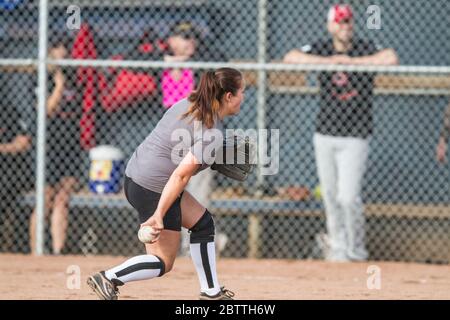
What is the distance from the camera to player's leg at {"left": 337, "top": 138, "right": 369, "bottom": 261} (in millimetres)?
9727

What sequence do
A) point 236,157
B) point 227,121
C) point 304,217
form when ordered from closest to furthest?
point 236,157 < point 304,217 < point 227,121

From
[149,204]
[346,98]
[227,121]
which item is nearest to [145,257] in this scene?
[149,204]

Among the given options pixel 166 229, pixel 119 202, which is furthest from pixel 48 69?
pixel 166 229

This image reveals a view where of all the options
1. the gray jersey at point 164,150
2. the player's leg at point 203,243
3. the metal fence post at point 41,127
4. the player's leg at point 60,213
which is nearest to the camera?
the gray jersey at point 164,150

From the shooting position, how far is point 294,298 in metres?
7.45

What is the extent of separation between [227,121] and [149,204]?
457 cm

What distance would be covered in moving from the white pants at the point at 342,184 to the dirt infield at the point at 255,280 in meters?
0.32

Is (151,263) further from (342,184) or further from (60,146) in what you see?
(60,146)

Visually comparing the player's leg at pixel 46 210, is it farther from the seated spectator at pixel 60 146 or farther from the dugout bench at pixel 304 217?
the dugout bench at pixel 304 217

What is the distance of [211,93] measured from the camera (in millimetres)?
6379

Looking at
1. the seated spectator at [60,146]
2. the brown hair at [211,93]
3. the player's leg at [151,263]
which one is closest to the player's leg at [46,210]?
the seated spectator at [60,146]

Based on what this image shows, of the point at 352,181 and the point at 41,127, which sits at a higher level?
the point at 41,127

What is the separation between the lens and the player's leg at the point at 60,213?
407 inches

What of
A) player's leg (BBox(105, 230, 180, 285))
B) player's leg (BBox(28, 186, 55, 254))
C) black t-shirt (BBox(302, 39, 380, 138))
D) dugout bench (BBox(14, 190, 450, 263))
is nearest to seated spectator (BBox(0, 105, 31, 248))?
dugout bench (BBox(14, 190, 450, 263))
